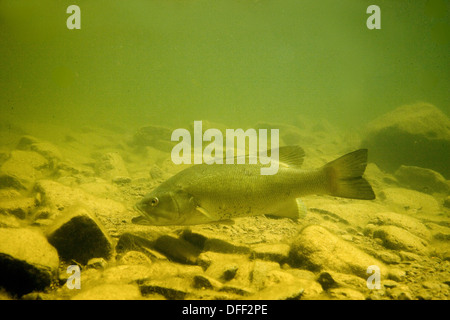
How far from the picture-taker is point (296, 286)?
2068mm

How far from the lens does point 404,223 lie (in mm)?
4363

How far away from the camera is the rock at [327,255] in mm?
2561

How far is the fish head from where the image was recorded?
2617 millimetres

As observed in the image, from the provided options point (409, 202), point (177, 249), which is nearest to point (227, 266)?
point (177, 249)

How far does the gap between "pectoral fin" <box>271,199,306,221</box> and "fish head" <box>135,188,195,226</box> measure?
4.11ft

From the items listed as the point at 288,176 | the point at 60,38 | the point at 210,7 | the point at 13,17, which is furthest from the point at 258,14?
the point at 60,38

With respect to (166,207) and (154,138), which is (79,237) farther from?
(154,138)

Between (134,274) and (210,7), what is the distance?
5690 cm

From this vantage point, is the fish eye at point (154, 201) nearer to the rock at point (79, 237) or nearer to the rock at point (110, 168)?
the rock at point (79, 237)

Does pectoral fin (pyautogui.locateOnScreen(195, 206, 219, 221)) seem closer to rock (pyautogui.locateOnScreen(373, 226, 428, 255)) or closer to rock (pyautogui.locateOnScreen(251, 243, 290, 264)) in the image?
rock (pyautogui.locateOnScreen(251, 243, 290, 264))

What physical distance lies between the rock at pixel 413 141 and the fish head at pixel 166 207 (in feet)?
39.9

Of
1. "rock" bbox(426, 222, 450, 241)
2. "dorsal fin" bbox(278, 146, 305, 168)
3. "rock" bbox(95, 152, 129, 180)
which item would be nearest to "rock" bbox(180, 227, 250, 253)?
"dorsal fin" bbox(278, 146, 305, 168)

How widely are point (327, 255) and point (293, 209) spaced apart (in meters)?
0.67

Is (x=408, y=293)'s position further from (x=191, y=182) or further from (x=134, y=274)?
(x=134, y=274)
